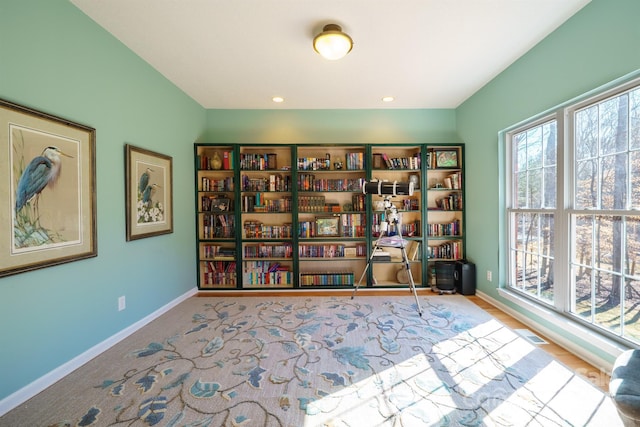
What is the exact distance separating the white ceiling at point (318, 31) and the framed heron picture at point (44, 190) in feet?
3.37

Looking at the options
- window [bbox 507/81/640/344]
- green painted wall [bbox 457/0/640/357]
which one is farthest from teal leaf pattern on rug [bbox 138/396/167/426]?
green painted wall [bbox 457/0/640/357]

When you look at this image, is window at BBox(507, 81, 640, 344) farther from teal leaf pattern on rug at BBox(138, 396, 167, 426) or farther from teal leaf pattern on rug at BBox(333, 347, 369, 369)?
teal leaf pattern on rug at BBox(138, 396, 167, 426)

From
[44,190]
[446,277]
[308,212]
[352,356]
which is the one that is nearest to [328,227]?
[308,212]

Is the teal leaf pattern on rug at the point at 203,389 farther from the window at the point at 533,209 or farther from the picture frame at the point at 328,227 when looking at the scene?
the window at the point at 533,209

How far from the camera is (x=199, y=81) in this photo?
9.64 feet

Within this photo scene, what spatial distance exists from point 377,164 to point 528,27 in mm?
2053

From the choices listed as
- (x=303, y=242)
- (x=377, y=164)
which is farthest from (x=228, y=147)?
(x=377, y=164)

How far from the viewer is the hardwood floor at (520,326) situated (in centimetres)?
170

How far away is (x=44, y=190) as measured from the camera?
1.64 m

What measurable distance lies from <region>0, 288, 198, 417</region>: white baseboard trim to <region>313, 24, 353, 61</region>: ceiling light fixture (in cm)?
309

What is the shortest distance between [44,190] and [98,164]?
48cm

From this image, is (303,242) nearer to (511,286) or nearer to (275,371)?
(275,371)

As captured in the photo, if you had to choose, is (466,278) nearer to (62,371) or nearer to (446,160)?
(446,160)

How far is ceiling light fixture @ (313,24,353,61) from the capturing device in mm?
1980
